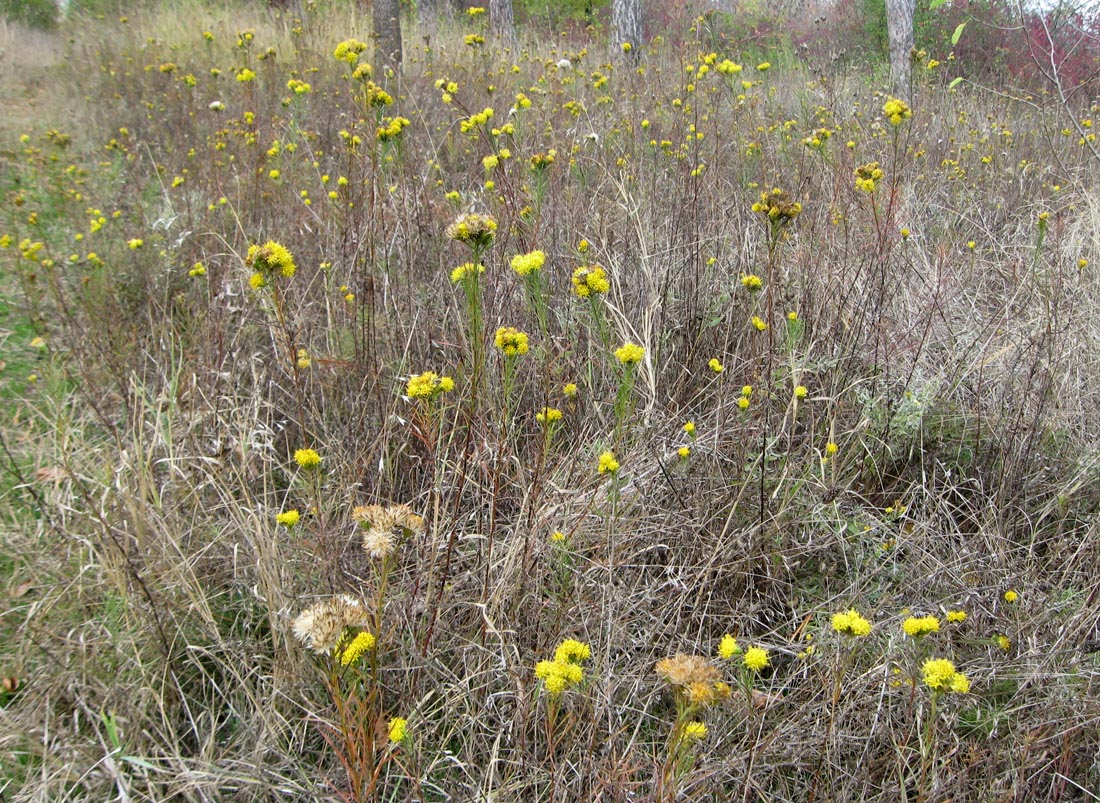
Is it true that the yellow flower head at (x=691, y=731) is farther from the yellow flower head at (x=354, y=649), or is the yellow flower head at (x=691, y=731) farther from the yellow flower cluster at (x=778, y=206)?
the yellow flower cluster at (x=778, y=206)

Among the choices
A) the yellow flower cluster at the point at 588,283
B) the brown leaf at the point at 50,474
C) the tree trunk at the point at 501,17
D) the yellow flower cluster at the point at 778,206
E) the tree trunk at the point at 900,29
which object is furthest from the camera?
the tree trunk at the point at 501,17

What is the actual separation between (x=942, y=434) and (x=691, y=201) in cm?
137

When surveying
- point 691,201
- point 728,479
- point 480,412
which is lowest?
point 728,479

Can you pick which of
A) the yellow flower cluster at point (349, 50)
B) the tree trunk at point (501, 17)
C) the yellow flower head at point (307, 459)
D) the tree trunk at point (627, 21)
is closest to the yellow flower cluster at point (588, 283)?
the yellow flower head at point (307, 459)

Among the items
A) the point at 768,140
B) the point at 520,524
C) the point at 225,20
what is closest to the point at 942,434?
the point at 520,524

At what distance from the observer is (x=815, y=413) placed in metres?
2.43

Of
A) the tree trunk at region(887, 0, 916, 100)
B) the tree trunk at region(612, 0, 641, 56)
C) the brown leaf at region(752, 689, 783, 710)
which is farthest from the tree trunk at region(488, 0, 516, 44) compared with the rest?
the brown leaf at region(752, 689, 783, 710)

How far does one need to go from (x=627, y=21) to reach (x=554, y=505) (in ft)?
24.4

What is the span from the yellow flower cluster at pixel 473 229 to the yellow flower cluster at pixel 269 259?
1.10ft

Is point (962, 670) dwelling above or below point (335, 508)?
below

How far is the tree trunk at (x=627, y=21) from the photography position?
7.77 meters

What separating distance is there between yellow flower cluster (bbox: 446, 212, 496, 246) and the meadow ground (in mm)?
13

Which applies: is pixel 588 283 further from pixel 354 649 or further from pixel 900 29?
pixel 900 29

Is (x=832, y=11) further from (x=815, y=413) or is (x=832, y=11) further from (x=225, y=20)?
(x=815, y=413)
